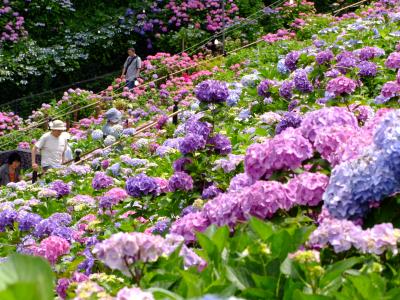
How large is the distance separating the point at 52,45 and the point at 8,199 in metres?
11.9

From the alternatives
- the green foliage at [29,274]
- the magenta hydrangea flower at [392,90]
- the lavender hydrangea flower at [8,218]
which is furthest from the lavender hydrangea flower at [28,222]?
the green foliage at [29,274]

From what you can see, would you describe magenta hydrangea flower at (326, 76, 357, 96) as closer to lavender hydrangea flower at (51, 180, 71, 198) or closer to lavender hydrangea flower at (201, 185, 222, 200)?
lavender hydrangea flower at (201, 185, 222, 200)

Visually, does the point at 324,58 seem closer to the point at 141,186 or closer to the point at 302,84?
the point at 302,84

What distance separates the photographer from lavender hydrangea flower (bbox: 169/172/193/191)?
12.1ft

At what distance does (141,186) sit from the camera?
383 cm

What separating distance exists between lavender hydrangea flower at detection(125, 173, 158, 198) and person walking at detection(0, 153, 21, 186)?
620cm

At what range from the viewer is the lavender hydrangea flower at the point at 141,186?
3.83m

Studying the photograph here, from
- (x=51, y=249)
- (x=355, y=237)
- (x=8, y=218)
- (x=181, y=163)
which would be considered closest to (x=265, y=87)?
(x=8, y=218)

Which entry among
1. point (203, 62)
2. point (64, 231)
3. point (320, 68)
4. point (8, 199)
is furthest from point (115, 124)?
point (64, 231)

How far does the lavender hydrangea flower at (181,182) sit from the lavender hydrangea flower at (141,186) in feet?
0.50

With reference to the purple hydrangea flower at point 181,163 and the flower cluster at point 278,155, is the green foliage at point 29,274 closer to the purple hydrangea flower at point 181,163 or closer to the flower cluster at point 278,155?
the flower cluster at point 278,155

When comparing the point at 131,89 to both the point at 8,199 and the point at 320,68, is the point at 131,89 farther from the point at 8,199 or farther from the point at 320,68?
the point at 320,68

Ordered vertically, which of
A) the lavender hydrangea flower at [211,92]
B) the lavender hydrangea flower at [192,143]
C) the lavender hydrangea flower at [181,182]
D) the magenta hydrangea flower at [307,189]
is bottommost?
the lavender hydrangea flower at [181,182]

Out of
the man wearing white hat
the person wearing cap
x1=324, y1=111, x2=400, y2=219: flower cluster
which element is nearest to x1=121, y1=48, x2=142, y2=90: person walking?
the person wearing cap
